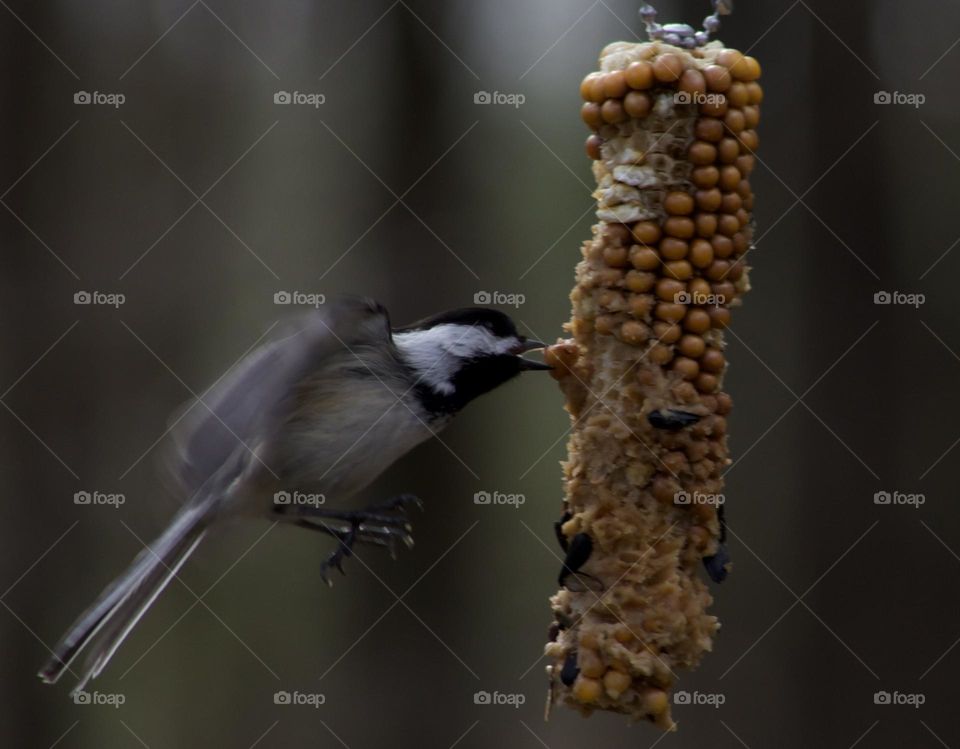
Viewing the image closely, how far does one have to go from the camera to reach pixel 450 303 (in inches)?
131

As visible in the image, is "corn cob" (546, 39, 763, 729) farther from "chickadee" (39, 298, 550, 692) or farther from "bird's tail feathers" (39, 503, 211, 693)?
"bird's tail feathers" (39, 503, 211, 693)

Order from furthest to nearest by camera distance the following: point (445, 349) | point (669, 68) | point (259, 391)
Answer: point (445, 349) < point (259, 391) < point (669, 68)

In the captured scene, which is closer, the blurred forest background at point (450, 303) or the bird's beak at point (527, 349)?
the bird's beak at point (527, 349)

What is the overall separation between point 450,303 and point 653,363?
4.85ft

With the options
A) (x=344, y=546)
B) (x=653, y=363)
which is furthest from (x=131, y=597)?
(x=653, y=363)

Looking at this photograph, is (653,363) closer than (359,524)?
Yes

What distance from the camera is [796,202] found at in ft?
10.9

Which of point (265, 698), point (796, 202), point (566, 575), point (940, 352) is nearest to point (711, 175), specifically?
point (566, 575)

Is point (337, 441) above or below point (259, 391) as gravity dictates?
below

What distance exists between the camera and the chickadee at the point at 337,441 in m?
2.38

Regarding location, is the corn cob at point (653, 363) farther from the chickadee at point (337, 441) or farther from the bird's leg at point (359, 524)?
the bird's leg at point (359, 524)

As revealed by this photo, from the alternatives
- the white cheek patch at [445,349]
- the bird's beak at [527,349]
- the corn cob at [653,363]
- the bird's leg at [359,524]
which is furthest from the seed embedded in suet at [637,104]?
the bird's leg at [359,524]

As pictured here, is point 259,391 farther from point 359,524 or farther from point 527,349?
point 527,349

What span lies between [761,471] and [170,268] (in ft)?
7.08
